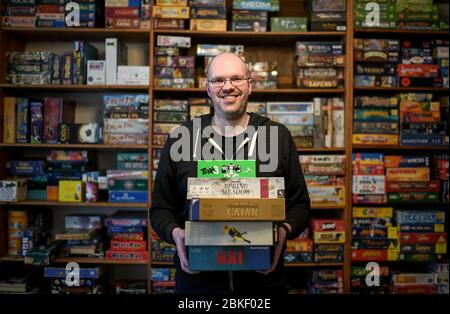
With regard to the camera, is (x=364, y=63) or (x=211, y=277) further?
(x=364, y=63)

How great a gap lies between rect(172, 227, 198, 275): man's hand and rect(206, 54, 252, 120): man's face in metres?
0.47

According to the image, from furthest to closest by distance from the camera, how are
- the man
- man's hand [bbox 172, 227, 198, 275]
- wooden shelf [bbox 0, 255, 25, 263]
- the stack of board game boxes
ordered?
1. wooden shelf [bbox 0, 255, 25, 263]
2. the man
3. man's hand [bbox 172, 227, 198, 275]
4. the stack of board game boxes

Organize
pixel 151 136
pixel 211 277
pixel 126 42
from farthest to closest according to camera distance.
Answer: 1. pixel 126 42
2. pixel 151 136
3. pixel 211 277

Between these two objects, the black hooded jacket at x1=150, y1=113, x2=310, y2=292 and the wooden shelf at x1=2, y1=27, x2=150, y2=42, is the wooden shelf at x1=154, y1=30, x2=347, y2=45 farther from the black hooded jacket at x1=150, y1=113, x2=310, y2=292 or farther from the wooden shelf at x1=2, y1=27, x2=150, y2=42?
the black hooded jacket at x1=150, y1=113, x2=310, y2=292

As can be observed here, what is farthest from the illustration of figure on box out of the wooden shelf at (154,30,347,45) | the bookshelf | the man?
the wooden shelf at (154,30,347,45)

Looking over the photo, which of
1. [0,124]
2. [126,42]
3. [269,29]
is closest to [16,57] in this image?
[0,124]

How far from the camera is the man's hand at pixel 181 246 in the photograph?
111 cm

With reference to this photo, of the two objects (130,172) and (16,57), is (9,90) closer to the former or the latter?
(16,57)

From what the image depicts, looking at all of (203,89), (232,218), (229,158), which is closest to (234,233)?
(232,218)

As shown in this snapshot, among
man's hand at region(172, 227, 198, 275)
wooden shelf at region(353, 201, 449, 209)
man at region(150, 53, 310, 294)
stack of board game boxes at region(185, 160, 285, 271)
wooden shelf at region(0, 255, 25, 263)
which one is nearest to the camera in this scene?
stack of board game boxes at region(185, 160, 285, 271)

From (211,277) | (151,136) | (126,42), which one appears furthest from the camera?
(126,42)

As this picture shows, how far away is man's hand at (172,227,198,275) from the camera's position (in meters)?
1.11

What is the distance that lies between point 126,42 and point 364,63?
182 cm

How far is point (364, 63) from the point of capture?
257 centimetres
